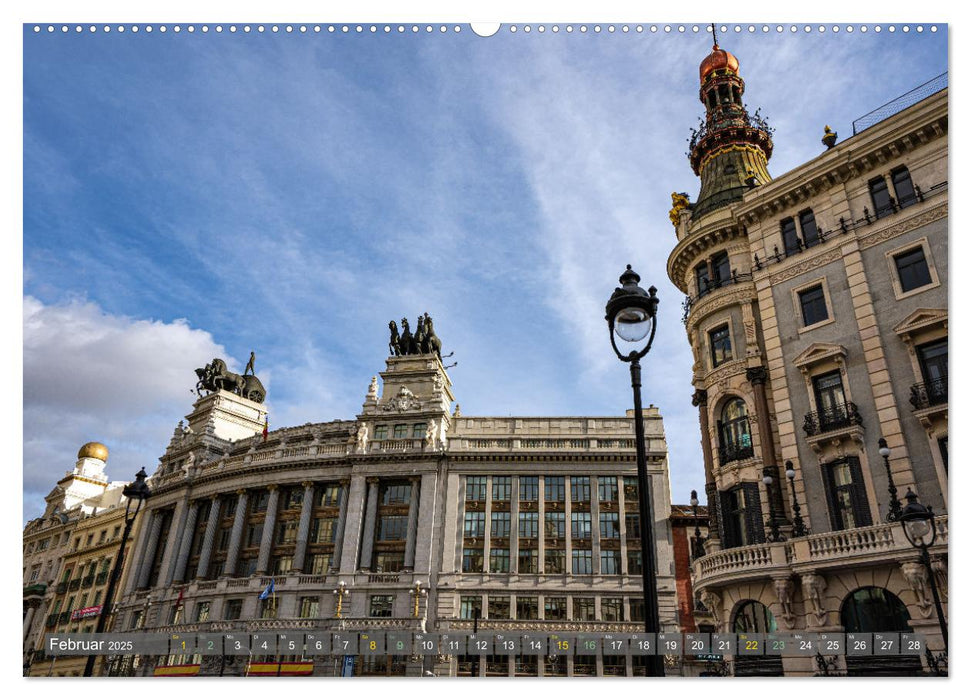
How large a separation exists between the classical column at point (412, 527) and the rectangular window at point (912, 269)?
1658 inches

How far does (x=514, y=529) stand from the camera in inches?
2215

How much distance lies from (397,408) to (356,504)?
9.89m

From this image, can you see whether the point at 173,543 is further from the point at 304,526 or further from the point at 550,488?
the point at 550,488

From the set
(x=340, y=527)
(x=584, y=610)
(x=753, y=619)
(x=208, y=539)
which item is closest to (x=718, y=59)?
(x=753, y=619)

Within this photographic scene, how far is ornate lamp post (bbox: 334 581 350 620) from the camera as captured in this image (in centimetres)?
5441

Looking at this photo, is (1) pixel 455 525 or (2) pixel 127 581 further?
(2) pixel 127 581

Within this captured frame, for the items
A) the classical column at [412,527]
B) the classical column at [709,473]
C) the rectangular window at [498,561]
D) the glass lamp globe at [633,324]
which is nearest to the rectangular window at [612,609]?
the rectangular window at [498,561]

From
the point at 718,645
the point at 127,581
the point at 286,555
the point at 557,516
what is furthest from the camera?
the point at 127,581

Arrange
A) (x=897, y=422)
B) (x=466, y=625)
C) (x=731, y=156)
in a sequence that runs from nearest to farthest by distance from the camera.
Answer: (x=897, y=422) < (x=731, y=156) < (x=466, y=625)

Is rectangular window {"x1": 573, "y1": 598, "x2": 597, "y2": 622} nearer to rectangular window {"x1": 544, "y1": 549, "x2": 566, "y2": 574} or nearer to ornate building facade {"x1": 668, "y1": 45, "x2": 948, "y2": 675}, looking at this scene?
rectangular window {"x1": 544, "y1": 549, "x2": 566, "y2": 574}

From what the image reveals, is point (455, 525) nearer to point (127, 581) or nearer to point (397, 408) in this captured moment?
point (397, 408)

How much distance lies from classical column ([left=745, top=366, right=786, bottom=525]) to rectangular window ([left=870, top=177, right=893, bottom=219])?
26.2ft

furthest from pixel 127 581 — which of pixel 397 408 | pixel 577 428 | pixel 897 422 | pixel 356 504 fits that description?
pixel 897 422

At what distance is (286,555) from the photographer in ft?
201
